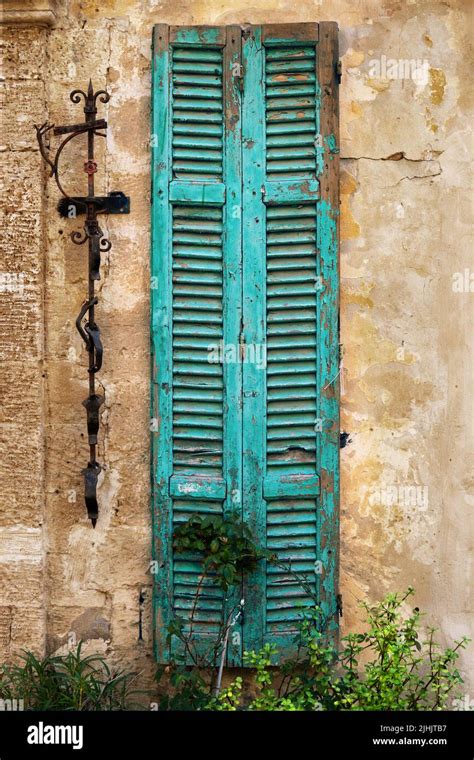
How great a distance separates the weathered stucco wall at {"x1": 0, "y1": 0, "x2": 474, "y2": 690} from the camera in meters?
4.52

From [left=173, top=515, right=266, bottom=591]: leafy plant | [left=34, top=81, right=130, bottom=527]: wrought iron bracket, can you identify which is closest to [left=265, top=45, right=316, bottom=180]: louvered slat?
[left=34, top=81, right=130, bottom=527]: wrought iron bracket

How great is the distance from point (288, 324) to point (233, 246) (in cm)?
44

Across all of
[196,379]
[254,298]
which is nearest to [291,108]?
[254,298]

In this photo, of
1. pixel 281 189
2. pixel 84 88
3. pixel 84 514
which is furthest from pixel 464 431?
pixel 84 88

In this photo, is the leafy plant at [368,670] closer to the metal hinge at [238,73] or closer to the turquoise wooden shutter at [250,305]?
the turquoise wooden shutter at [250,305]

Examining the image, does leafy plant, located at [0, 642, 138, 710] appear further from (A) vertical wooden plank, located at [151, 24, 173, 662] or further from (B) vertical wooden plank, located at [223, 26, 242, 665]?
(B) vertical wooden plank, located at [223, 26, 242, 665]

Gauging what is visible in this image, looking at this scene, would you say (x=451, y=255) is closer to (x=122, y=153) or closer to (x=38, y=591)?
(x=122, y=153)

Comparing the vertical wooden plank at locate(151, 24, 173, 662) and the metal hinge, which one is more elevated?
the metal hinge

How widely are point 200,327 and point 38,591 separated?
1436mm

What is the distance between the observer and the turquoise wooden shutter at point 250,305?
445cm

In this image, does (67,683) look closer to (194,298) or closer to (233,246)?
(194,298)

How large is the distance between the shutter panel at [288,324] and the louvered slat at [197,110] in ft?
0.46

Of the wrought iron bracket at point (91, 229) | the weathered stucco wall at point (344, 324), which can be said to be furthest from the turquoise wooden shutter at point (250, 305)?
the wrought iron bracket at point (91, 229)
